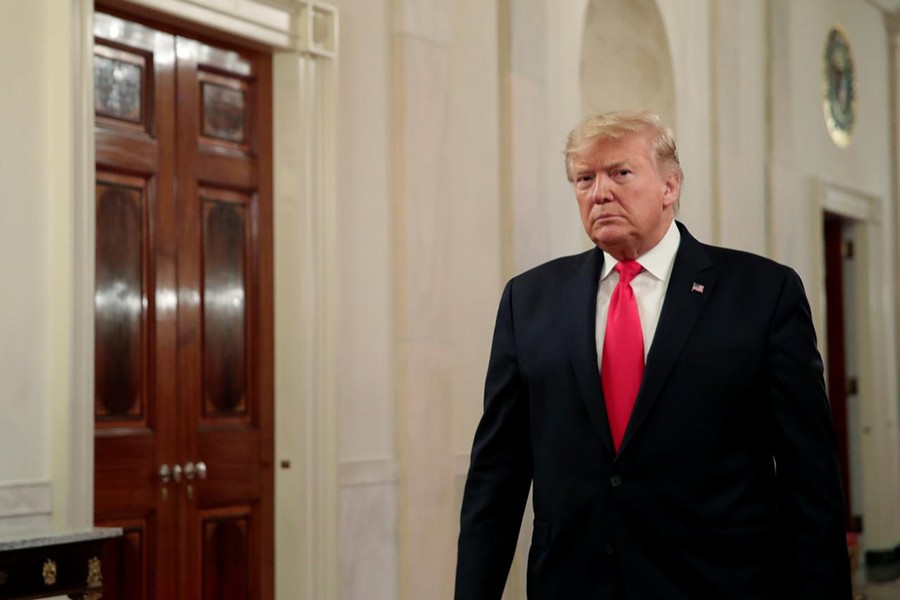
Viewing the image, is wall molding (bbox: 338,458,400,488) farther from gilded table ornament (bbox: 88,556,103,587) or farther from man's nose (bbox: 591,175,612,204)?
man's nose (bbox: 591,175,612,204)

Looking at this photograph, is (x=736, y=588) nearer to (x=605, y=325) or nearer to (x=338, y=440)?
(x=605, y=325)

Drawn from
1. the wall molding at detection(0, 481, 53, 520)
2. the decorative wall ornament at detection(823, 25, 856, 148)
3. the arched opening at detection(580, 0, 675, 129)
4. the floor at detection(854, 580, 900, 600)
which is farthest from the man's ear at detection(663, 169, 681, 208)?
the decorative wall ornament at detection(823, 25, 856, 148)

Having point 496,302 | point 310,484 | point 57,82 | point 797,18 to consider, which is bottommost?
point 310,484

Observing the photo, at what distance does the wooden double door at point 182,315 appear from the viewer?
173 inches

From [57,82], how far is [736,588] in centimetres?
267

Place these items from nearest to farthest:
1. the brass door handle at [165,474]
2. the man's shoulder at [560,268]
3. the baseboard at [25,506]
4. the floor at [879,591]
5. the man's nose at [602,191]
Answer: the man's nose at [602,191], the man's shoulder at [560,268], the baseboard at [25,506], the brass door handle at [165,474], the floor at [879,591]

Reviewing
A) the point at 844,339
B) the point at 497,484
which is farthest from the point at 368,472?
the point at 844,339

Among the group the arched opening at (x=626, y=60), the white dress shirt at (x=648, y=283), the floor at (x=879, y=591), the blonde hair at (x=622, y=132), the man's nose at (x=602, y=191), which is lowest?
the floor at (x=879, y=591)

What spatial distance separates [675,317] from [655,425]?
0.70ft

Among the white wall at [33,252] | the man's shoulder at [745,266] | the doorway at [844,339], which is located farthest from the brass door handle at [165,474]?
the doorway at [844,339]

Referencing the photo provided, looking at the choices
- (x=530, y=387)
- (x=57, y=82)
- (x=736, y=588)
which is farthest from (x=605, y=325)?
(x=57, y=82)

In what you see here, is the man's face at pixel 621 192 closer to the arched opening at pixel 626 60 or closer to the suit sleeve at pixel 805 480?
the suit sleeve at pixel 805 480

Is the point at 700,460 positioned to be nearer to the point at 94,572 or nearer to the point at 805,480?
the point at 805,480

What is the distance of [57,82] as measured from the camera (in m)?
4.00
